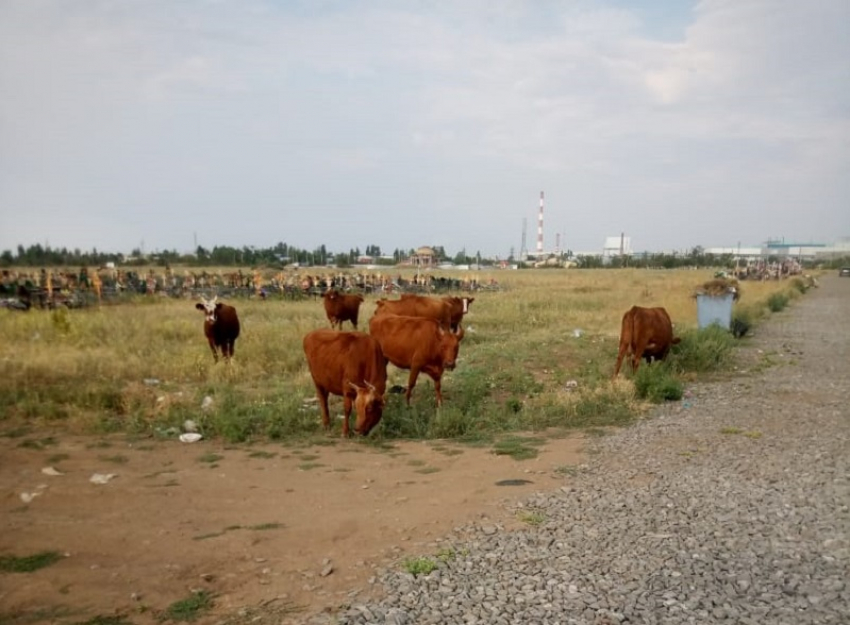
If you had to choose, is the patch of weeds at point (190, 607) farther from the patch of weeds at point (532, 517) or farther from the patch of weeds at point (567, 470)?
the patch of weeds at point (567, 470)

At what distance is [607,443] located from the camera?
848 centimetres

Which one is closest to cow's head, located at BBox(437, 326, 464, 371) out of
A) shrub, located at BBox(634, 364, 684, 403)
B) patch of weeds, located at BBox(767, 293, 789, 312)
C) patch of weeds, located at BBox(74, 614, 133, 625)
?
shrub, located at BBox(634, 364, 684, 403)

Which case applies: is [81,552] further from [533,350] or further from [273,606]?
[533,350]

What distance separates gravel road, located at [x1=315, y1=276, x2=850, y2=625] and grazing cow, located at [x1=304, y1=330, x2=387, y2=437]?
2943 millimetres

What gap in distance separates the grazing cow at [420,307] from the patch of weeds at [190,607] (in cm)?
1122

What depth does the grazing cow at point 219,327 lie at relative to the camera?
14.6 m

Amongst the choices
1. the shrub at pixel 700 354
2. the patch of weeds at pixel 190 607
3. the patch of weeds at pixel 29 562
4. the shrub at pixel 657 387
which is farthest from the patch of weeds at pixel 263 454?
the shrub at pixel 700 354

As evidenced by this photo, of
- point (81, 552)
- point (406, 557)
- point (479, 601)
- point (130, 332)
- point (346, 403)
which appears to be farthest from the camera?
point (130, 332)

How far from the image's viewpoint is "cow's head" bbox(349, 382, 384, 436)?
340 inches

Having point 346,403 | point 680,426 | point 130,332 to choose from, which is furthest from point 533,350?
point 130,332

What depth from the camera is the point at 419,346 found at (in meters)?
11.1

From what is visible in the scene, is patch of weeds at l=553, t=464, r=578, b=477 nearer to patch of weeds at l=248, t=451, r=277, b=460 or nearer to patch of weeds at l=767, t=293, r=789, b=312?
patch of weeds at l=248, t=451, r=277, b=460

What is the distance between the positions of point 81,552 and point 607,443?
241 inches

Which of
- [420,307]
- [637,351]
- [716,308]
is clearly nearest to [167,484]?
[637,351]
